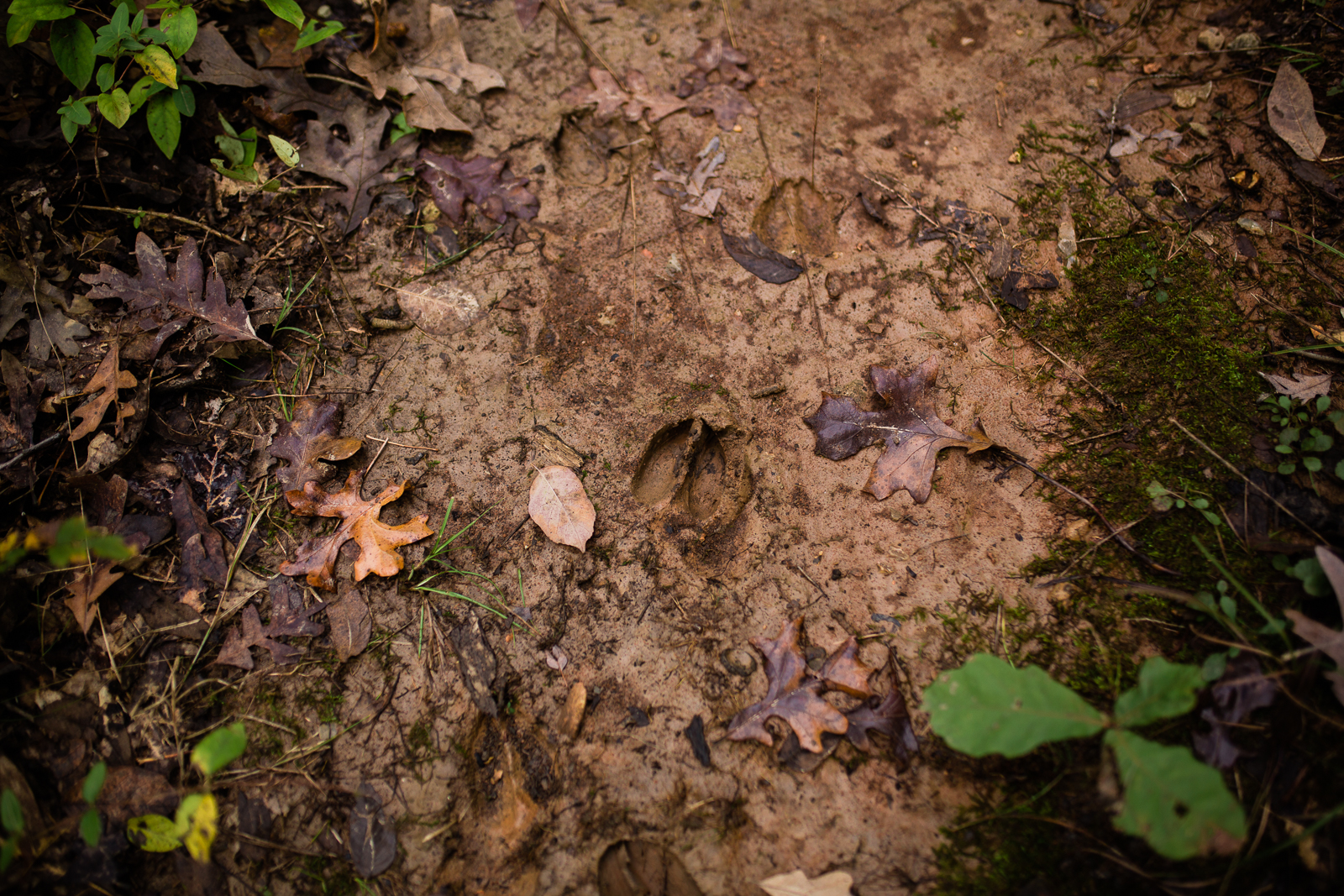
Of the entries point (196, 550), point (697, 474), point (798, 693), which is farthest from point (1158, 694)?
point (196, 550)

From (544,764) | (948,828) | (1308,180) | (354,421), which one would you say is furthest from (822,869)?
(1308,180)

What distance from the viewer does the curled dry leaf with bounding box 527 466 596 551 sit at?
6.19 ft

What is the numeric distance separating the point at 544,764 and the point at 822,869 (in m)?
0.77

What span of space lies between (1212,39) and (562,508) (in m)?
3.18

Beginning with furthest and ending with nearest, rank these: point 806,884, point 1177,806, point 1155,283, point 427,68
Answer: point 427,68 < point 1155,283 < point 806,884 < point 1177,806

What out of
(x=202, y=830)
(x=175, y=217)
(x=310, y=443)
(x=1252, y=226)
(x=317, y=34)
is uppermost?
(x=317, y=34)

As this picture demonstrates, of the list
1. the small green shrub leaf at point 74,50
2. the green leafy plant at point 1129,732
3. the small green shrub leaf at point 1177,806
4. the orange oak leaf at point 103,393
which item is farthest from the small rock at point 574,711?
the small green shrub leaf at point 74,50

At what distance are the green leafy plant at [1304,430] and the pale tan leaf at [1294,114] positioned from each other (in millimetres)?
1054

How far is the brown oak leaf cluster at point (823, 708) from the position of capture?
1628 mm

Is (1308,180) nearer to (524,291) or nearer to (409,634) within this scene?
(524,291)

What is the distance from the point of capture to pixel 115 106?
196 centimetres

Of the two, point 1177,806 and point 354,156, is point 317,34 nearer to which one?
point 354,156

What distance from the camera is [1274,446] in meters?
1.74

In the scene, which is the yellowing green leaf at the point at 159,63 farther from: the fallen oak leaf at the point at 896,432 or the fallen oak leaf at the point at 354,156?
the fallen oak leaf at the point at 896,432
